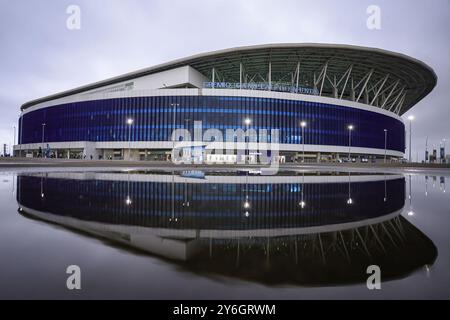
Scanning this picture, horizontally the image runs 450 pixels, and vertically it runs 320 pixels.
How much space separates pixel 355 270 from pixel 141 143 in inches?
2812

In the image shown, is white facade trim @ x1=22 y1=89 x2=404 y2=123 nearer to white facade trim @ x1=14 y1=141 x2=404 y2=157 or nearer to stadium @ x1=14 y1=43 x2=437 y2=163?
stadium @ x1=14 y1=43 x2=437 y2=163

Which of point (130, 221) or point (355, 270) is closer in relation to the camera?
point (355, 270)

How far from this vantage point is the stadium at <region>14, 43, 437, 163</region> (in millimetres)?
65062

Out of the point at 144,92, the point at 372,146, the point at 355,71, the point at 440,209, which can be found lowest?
the point at 440,209

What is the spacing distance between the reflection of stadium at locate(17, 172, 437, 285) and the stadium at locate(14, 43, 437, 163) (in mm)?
57302

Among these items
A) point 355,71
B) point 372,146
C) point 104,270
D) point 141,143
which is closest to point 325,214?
point 104,270

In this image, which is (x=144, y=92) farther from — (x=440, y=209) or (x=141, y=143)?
(x=440, y=209)

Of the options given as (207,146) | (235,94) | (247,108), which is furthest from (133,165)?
(247,108)

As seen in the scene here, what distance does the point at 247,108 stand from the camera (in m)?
67.8

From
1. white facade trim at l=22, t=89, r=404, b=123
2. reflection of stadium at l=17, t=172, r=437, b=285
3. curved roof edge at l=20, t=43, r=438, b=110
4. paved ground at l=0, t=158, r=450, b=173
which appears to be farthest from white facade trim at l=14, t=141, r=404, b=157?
reflection of stadium at l=17, t=172, r=437, b=285

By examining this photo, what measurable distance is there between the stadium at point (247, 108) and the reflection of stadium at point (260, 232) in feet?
188

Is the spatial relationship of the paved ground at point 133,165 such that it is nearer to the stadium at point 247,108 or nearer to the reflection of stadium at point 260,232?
the stadium at point 247,108

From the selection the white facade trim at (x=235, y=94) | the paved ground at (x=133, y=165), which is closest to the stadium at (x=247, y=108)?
the white facade trim at (x=235, y=94)
